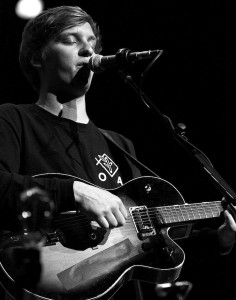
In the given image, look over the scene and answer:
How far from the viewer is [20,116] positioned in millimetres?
2133

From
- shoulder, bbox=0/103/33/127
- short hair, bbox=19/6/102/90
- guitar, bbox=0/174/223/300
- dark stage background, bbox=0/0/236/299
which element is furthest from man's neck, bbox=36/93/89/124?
dark stage background, bbox=0/0/236/299

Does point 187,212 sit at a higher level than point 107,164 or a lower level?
lower

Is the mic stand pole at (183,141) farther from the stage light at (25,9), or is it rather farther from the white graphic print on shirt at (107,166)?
the stage light at (25,9)

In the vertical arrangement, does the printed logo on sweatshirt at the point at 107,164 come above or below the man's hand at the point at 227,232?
above

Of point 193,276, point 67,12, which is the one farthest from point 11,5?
point 193,276

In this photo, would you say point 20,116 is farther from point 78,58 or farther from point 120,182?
point 120,182

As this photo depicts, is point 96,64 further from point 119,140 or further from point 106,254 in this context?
point 106,254

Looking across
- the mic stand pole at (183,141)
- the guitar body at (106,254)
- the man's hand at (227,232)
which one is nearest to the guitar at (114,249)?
the guitar body at (106,254)

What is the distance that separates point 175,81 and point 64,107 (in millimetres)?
1588

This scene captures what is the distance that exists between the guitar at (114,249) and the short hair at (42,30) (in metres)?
0.96

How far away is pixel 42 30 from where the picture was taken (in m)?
2.45

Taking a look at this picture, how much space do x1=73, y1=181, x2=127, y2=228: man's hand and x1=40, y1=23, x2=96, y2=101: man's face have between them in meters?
0.79

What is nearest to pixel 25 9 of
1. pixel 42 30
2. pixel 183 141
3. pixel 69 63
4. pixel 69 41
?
pixel 42 30

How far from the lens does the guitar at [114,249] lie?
65.4 inches
